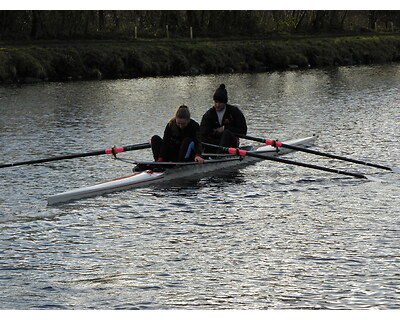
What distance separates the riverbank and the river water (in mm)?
22743

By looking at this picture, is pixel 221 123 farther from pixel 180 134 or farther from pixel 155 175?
pixel 155 175

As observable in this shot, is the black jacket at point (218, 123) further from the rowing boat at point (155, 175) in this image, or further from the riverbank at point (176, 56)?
the riverbank at point (176, 56)

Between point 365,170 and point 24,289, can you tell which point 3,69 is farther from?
point 24,289

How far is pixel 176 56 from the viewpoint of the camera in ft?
182

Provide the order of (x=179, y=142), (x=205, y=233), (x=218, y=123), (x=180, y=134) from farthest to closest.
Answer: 1. (x=218, y=123)
2. (x=179, y=142)
3. (x=180, y=134)
4. (x=205, y=233)

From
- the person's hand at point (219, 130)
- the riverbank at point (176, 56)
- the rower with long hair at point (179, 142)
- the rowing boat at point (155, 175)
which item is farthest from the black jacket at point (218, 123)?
the riverbank at point (176, 56)

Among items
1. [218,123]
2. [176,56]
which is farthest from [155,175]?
[176,56]

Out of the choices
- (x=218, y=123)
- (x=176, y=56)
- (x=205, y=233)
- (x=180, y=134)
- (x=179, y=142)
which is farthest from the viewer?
(x=176, y=56)

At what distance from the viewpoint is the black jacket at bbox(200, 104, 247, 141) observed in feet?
64.5

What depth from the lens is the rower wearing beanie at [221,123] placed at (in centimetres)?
1933

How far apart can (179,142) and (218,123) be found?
211cm

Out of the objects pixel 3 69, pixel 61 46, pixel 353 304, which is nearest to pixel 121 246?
pixel 353 304

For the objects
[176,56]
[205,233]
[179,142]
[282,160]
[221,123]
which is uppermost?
[176,56]

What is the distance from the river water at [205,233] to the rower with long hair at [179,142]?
0.79 metres
